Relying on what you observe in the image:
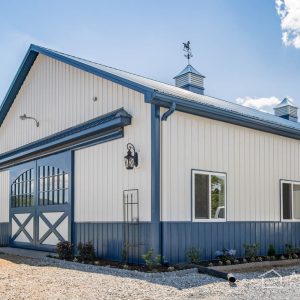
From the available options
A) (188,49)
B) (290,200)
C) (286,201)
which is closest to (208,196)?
(286,201)

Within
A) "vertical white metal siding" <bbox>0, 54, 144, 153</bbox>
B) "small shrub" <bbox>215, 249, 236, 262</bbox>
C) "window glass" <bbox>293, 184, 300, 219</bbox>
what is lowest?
"small shrub" <bbox>215, 249, 236, 262</bbox>

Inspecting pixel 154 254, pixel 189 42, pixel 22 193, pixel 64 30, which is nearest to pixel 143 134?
pixel 154 254

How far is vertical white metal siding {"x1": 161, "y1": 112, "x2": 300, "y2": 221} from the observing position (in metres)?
9.90

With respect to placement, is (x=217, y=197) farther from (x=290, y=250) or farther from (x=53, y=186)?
(x=53, y=186)

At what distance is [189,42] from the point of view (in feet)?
59.5

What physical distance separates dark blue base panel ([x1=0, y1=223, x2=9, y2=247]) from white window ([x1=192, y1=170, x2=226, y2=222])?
8.75 metres

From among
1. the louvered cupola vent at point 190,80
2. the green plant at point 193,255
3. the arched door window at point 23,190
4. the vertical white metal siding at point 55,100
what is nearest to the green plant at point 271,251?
the green plant at point 193,255

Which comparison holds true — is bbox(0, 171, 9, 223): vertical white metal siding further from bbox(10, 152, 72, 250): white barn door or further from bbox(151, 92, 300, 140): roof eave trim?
bbox(151, 92, 300, 140): roof eave trim

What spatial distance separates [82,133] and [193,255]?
14.0 feet

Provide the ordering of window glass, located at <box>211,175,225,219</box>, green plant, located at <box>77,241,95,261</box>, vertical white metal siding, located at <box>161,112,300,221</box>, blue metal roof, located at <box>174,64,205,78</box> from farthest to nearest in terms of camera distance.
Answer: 1. blue metal roof, located at <box>174,64,205,78</box>
2. green plant, located at <box>77,241,95,261</box>
3. window glass, located at <box>211,175,225,219</box>
4. vertical white metal siding, located at <box>161,112,300,221</box>

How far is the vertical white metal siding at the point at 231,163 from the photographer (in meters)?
9.90

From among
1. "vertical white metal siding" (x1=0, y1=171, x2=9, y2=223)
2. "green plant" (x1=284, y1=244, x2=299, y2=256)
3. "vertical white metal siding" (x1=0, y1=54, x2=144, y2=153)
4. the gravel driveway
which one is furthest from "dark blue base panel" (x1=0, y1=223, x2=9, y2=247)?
"green plant" (x1=284, y1=244, x2=299, y2=256)

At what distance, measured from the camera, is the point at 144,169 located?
991cm

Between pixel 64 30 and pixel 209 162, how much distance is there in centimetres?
482
